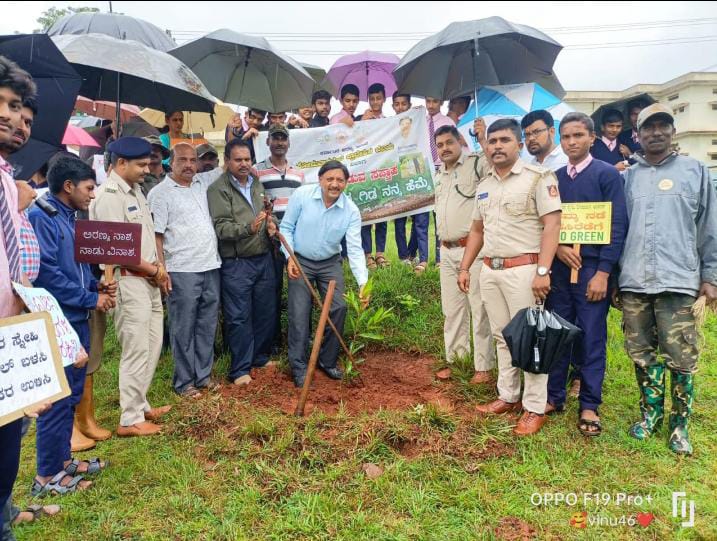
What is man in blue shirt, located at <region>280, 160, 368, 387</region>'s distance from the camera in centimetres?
465

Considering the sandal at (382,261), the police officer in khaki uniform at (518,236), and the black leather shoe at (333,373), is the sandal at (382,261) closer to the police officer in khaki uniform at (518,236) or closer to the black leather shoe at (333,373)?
the black leather shoe at (333,373)

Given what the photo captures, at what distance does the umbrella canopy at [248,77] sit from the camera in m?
5.64

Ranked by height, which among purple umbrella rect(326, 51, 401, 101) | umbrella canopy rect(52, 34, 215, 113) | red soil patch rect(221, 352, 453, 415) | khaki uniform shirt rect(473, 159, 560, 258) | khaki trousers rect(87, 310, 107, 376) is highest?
purple umbrella rect(326, 51, 401, 101)

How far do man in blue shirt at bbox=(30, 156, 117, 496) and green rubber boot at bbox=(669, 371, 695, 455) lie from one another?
4010mm

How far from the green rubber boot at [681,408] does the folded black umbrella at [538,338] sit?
82cm

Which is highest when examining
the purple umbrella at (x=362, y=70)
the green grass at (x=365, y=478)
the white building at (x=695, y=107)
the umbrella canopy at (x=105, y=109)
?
the white building at (x=695, y=107)

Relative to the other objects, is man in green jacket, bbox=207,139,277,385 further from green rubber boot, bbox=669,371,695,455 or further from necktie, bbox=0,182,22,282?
green rubber boot, bbox=669,371,695,455

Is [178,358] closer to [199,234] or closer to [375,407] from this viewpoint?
[199,234]

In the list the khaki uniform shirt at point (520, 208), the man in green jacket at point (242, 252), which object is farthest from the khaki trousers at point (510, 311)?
the man in green jacket at point (242, 252)

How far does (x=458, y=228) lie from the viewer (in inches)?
175

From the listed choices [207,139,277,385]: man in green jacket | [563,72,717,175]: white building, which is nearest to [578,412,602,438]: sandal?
[207,139,277,385]: man in green jacket

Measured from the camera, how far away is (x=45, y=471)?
119 inches

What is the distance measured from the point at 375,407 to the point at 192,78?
10.8 ft

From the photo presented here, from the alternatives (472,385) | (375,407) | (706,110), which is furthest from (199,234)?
(706,110)
